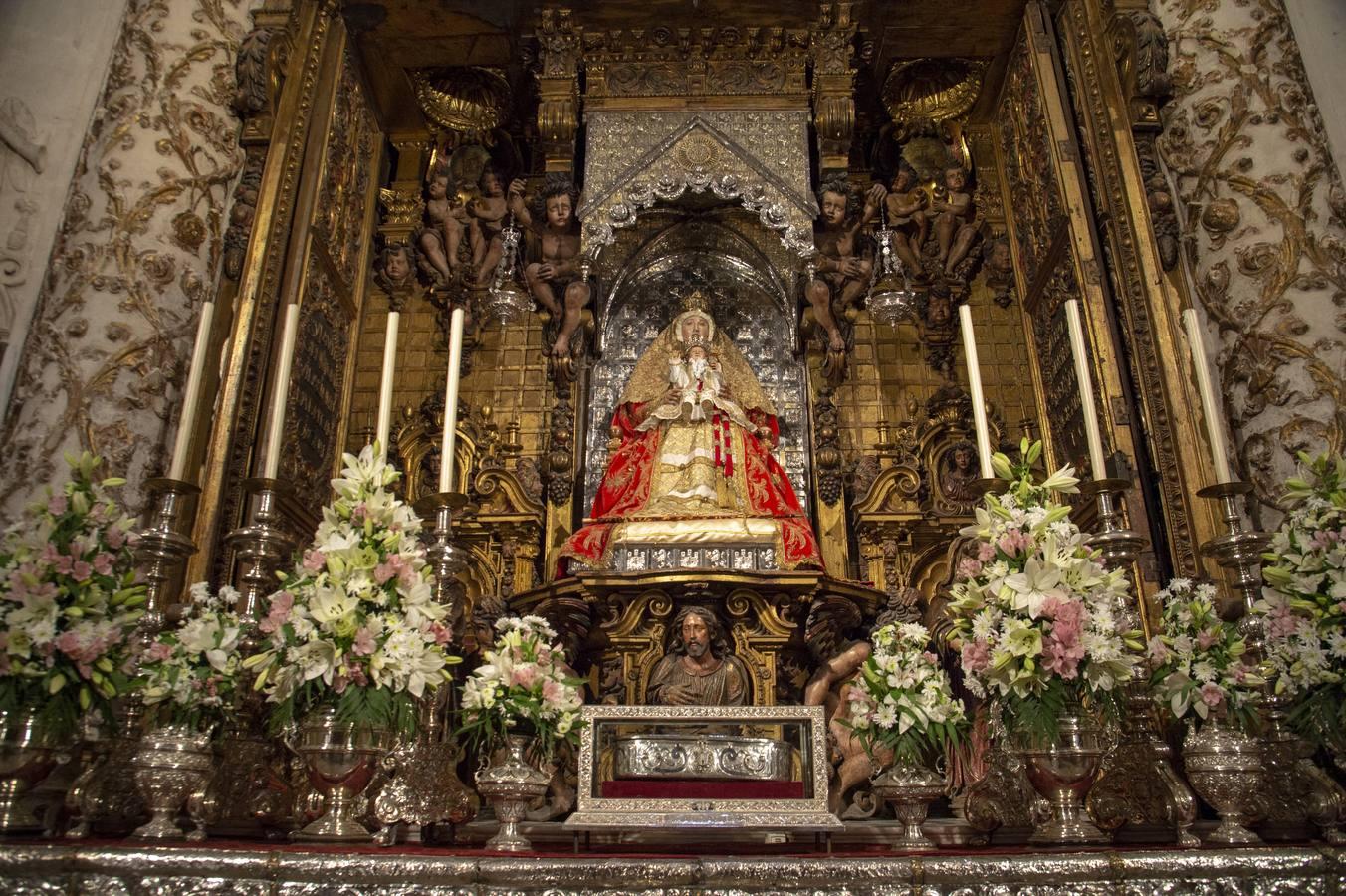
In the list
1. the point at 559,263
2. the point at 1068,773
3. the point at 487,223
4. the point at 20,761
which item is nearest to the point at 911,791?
the point at 1068,773

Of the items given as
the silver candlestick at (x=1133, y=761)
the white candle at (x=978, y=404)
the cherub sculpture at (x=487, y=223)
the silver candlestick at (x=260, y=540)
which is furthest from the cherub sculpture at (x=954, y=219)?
the silver candlestick at (x=260, y=540)

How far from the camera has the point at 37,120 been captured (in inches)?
179

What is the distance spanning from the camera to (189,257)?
15.9 feet

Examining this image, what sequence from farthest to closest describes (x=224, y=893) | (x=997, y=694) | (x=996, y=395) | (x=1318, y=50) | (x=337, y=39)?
(x=996, y=395) < (x=337, y=39) < (x=1318, y=50) < (x=997, y=694) < (x=224, y=893)

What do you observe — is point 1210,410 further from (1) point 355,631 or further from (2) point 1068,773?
(1) point 355,631

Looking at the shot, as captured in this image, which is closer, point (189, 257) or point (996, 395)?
point (189, 257)

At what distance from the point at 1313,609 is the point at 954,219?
4.65 m

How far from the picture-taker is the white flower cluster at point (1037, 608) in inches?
108

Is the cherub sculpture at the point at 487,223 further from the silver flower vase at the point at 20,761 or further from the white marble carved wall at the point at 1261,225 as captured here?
the silver flower vase at the point at 20,761

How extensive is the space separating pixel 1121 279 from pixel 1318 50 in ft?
4.64

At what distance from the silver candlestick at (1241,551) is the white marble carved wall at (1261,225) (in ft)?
4.04

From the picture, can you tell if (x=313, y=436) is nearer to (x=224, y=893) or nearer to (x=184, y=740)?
(x=184, y=740)

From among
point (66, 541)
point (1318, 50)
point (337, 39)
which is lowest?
point (66, 541)

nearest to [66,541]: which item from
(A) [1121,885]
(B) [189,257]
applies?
(B) [189,257]
